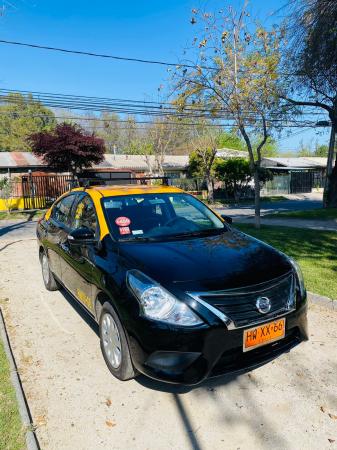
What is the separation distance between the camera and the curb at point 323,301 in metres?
4.73

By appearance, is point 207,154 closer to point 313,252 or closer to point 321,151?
point 313,252

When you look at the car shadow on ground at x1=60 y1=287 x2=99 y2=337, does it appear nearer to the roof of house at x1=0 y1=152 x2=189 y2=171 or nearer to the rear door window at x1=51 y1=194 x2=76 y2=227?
the rear door window at x1=51 y1=194 x2=76 y2=227

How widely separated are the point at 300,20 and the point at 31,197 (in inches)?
706

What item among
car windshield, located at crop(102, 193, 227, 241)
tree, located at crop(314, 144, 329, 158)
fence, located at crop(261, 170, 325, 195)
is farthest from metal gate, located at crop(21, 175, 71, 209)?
tree, located at crop(314, 144, 329, 158)

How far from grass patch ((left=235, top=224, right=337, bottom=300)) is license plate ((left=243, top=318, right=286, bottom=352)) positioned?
7.50 ft

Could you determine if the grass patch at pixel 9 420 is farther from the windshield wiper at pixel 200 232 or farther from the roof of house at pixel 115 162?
the roof of house at pixel 115 162

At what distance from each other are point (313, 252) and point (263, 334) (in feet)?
17.5

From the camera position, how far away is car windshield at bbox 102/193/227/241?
12.5ft

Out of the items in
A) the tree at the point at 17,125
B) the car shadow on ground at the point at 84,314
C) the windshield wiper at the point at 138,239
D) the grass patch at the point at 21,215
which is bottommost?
the grass patch at the point at 21,215

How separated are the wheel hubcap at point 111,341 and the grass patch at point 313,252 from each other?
3.14 meters

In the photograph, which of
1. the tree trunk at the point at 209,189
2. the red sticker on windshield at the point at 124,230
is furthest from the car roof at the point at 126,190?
the tree trunk at the point at 209,189

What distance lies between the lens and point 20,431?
2566mm

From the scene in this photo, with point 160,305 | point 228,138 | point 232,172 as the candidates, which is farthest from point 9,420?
point 232,172

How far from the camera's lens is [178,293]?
8.83 feet
